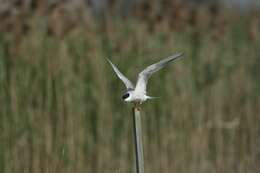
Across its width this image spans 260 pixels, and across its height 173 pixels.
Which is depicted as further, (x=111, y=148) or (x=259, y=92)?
(x=259, y=92)

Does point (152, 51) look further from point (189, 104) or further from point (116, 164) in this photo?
point (116, 164)

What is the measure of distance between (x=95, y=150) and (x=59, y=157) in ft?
3.54

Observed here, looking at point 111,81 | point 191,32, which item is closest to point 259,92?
point 191,32

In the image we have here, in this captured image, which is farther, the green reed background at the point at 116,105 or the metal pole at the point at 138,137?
the green reed background at the point at 116,105

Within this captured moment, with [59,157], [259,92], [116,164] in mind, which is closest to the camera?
[59,157]

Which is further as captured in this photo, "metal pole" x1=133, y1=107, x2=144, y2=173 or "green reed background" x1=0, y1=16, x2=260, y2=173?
"green reed background" x1=0, y1=16, x2=260, y2=173

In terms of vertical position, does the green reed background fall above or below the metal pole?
above

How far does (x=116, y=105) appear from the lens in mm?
4406

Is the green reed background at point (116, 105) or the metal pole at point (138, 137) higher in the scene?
the green reed background at point (116, 105)

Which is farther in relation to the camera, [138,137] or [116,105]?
[116,105]

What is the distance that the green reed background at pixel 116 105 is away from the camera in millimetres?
3777

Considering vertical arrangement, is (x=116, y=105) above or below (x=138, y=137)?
above

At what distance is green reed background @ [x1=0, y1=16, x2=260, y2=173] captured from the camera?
3777 millimetres

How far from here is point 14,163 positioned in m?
3.42
